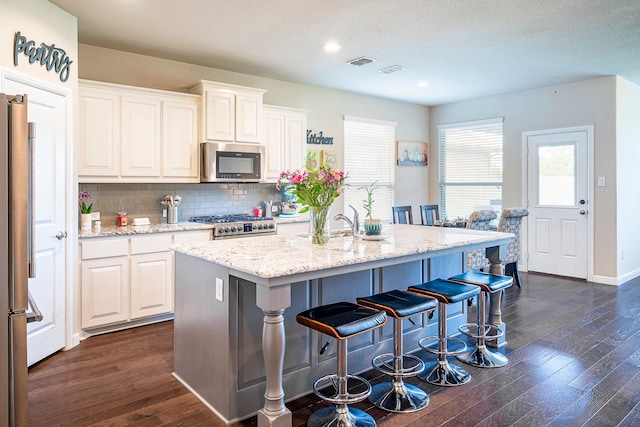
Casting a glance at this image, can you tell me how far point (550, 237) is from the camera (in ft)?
20.5

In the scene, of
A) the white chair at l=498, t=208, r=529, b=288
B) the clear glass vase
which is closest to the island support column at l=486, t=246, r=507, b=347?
the clear glass vase

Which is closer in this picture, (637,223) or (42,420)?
(42,420)

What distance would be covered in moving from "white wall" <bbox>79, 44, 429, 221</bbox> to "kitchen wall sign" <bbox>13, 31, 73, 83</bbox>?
0.86 meters

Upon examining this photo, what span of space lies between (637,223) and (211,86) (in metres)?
5.95

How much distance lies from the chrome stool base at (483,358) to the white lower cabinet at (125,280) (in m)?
2.68

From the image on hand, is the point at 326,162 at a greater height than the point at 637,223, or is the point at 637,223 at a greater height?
the point at 326,162

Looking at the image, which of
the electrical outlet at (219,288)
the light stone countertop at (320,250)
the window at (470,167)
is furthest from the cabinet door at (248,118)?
the window at (470,167)

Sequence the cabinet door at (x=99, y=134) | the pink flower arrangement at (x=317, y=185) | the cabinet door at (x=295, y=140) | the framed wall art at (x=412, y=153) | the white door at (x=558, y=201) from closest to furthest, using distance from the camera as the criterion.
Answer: the pink flower arrangement at (x=317, y=185)
the cabinet door at (x=99, y=134)
the cabinet door at (x=295, y=140)
the white door at (x=558, y=201)
the framed wall art at (x=412, y=153)

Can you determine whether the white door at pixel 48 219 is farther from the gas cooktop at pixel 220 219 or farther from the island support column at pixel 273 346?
the island support column at pixel 273 346

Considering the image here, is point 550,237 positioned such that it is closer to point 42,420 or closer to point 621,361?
point 621,361

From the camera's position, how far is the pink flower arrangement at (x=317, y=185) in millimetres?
2760

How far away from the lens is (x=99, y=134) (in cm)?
398

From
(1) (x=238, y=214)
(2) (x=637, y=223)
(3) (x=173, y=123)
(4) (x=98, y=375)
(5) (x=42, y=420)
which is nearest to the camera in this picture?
(5) (x=42, y=420)

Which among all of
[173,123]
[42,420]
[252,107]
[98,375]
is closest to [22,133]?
[42,420]
